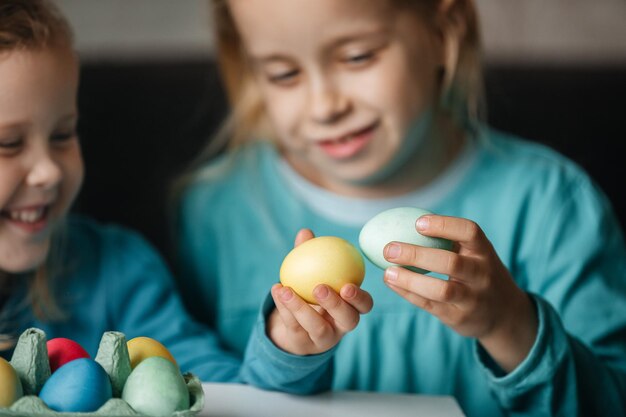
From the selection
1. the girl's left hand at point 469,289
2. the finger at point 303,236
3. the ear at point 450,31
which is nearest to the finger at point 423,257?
the girl's left hand at point 469,289

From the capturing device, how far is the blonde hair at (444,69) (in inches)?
42.2

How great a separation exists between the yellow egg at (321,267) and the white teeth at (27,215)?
0.31m

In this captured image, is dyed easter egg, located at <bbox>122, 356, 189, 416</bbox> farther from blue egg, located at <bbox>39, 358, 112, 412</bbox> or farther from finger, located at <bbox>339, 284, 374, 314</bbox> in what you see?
finger, located at <bbox>339, 284, 374, 314</bbox>

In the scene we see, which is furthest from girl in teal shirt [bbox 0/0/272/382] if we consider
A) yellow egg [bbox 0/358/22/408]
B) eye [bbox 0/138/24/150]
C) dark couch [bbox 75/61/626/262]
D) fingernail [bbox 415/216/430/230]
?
dark couch [bbox 75/61/626/262]

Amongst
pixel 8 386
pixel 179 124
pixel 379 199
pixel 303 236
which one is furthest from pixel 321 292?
pixel 179 124

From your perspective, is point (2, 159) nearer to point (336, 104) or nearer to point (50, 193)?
point (50, 193)

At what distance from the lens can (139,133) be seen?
147 centimetres

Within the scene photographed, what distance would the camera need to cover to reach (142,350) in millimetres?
628

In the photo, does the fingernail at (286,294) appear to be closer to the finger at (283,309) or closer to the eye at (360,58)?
the finger at (283,309)

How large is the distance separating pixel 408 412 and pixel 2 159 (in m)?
0.46

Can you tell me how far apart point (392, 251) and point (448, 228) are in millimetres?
54

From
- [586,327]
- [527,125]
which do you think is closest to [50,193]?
[586,327]

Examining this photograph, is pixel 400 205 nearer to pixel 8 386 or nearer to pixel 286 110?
pixel 286 110

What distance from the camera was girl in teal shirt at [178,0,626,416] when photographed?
80 cm
